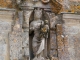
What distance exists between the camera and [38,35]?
21.3 feet

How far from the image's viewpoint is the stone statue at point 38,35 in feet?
20.8

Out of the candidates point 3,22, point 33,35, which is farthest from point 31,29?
point 3,22

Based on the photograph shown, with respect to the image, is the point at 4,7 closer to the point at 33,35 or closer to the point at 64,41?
the point at 33,35

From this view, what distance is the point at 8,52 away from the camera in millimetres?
6207

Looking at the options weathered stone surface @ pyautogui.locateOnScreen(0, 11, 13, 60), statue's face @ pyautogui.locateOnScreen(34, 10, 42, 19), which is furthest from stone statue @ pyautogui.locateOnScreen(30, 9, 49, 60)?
weathered stone surface @ pyautogui.locateOnScreen(0, 11, 13, 60)

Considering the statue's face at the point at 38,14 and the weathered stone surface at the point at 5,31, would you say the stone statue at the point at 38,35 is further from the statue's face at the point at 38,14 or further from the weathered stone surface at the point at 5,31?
the weathered stone surface at the point at 5,31

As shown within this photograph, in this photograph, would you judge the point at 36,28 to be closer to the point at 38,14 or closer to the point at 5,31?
the point at 38,14

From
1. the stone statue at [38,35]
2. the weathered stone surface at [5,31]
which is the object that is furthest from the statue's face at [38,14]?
the weathered stone surface at [5,31]

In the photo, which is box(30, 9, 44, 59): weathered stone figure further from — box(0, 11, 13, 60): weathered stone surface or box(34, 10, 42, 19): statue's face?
box(0, 11, 13, 60): weathered stone surface

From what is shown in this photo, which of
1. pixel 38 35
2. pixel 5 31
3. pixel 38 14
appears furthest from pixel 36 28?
pixel 5 31

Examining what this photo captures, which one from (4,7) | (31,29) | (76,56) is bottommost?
(76,56)

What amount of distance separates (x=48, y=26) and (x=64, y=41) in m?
0.42

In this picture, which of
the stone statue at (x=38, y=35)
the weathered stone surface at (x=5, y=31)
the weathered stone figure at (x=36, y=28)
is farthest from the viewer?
the weathered stone figure at (x=36, y=28)

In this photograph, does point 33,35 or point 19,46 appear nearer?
point 19,46
